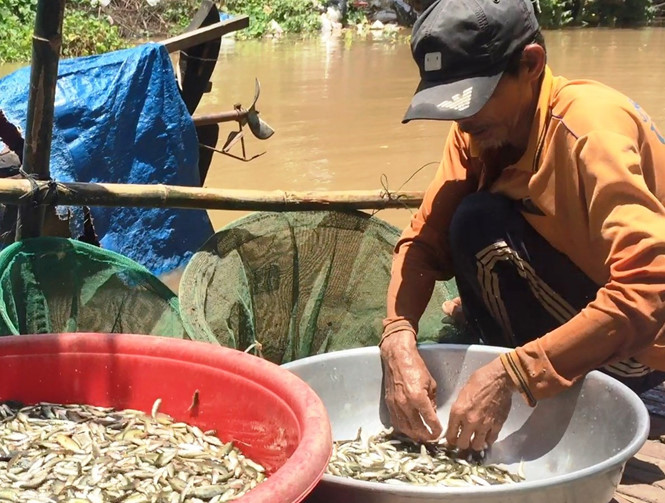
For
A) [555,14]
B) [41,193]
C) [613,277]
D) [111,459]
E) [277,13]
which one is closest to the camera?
[111,459]

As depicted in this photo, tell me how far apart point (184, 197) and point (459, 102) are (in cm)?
117

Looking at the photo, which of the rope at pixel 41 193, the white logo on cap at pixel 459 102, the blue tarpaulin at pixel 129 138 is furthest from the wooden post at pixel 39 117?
the white logo on cap at pixel 459 102

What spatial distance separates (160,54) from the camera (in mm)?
4016

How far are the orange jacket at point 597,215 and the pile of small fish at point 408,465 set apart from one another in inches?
10.0

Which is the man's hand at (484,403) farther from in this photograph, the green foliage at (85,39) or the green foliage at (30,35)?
the green foliage at (85,39)

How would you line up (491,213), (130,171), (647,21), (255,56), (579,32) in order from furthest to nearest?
(647,21) < (579,32) < (255,56) < (130,171) < (491,213)

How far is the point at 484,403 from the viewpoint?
7.02ft

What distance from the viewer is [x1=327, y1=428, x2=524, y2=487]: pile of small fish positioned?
2.13m

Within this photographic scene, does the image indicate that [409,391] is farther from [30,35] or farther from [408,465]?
[30,35]

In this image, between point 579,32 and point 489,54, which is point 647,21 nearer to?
point 579,32

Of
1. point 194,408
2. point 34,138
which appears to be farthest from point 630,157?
point 34,138

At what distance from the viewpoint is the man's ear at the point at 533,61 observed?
2135mm

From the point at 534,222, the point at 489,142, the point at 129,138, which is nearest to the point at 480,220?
the point at 534,222

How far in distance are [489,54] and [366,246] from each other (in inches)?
45.8
